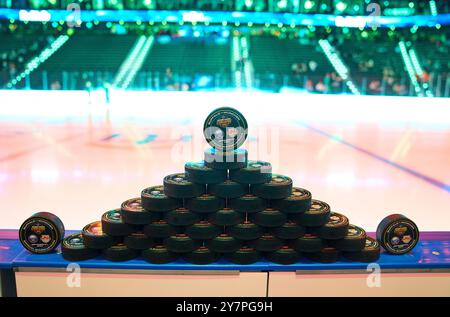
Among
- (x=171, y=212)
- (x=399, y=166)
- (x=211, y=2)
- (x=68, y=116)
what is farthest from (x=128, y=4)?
(x=171, y=212)

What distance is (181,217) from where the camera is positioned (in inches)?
89.8

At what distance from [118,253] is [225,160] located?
2.53ft

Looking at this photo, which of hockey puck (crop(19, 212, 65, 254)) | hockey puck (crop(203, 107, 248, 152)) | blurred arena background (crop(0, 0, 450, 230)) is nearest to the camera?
hockey puck (crop(19, 212, 65, 254))

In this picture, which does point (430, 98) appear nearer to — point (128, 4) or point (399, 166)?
point (399, 166)

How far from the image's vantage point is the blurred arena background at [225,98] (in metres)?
4.14

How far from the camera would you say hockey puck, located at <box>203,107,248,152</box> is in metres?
2.52

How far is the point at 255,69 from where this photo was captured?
19.9 m

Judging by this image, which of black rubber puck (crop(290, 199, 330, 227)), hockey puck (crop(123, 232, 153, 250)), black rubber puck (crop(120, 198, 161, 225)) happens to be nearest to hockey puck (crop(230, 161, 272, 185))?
black rubber puck (crop(290, 199, 330, 227))

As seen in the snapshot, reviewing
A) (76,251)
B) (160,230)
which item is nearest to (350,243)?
(160,230)

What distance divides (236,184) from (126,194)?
172 centimetres

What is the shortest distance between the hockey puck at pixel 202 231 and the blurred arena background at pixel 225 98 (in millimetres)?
1195

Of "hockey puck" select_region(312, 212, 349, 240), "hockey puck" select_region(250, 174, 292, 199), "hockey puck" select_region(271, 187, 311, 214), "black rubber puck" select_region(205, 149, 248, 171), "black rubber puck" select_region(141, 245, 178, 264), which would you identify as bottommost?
"black rubber puck" select_region(141, 245, 178, 264)

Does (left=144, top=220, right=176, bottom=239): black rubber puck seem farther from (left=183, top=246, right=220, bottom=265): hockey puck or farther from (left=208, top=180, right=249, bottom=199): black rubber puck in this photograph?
(left=208, top=180, right=249, bottom=199): black rubber puck

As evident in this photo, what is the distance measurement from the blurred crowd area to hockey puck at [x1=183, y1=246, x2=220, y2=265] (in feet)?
55.1
